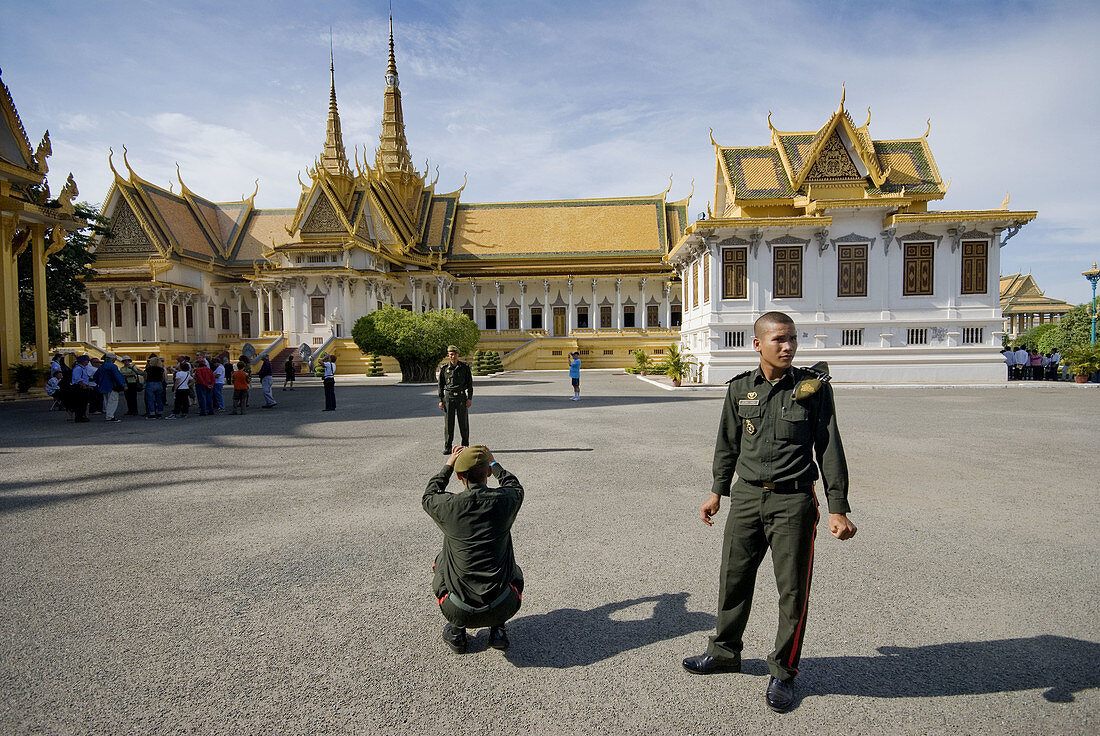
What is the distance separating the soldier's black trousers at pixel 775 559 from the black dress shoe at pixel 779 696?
0.03m

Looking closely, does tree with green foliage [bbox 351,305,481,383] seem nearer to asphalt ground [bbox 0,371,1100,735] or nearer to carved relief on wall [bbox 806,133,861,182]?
carved relief on wall [bbox 806,133,861,182]

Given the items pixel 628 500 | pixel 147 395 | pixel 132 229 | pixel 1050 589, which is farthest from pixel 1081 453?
pixel 132 229

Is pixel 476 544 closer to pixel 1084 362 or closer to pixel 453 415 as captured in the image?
pixel 453 415

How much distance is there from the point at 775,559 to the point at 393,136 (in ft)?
161

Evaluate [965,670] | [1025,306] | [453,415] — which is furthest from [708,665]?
[1025,306]

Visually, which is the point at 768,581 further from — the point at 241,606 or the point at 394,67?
the point at 394,67

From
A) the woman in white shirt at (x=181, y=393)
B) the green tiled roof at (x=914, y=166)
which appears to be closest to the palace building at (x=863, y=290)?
the green tiled roof at (x=914, y=166)

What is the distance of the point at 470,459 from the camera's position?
273 centimetres

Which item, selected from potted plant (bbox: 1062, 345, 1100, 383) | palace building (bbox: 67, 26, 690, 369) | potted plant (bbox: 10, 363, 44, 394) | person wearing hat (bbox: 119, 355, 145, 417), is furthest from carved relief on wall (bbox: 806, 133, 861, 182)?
potted plant (bbox: 10, 363, 44, 394)

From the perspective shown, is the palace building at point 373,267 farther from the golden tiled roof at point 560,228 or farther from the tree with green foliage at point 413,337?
the tree with green foliage at point 413,337

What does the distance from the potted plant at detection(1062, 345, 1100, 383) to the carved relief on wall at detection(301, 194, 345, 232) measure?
3335cm

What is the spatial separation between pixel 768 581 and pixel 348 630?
2.49 metres

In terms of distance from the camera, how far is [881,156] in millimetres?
22812

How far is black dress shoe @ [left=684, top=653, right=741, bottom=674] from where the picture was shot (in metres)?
2.66
